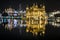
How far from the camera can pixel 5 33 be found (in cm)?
342

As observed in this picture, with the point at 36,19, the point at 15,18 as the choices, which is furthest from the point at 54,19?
the point at 15,18

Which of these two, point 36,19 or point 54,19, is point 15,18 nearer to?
point 36,19

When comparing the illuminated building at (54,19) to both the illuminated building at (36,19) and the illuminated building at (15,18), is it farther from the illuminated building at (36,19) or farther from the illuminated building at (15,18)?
the illuminated building at (15,18)

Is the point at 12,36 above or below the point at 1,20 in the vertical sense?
below

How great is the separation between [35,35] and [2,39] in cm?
60

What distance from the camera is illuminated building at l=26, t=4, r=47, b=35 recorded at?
3.39 metres


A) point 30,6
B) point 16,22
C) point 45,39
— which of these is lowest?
point 45,39

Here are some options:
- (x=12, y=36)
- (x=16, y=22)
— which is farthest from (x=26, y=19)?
(x=12, y=36)

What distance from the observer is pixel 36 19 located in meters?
3.39

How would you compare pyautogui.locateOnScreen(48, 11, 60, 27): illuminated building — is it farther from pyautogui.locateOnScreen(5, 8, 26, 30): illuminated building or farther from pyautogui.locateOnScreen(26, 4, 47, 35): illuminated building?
pyautogui.locateOnScreen(5, 8, 26, 30): illuminated building

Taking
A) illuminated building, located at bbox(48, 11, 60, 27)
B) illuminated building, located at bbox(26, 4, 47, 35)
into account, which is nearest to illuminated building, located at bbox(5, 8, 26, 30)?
illuminated building, located at bbox(26, 4, 47, 35)

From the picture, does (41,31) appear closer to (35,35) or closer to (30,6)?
(35,35)

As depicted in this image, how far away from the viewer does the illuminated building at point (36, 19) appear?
11.1ft

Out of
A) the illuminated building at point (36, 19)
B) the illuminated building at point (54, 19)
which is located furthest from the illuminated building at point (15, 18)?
the illuminated building at point (54, 19)
